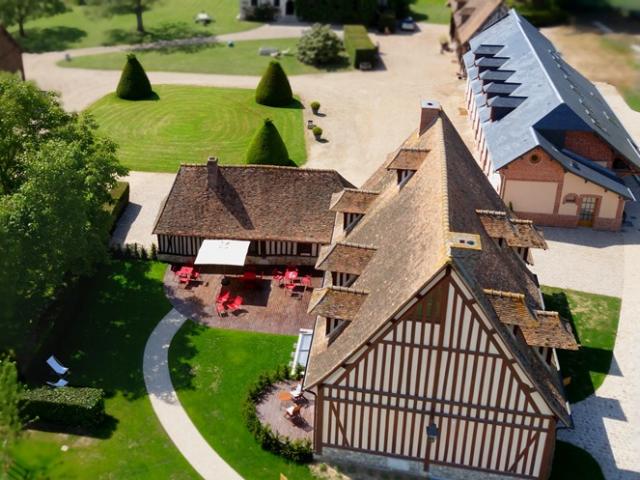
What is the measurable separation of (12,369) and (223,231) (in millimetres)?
18626

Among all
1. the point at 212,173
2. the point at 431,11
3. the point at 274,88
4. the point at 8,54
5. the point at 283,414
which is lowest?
the point at 283,414

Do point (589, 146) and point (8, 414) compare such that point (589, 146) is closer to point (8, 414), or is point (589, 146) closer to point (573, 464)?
point (573, 464)

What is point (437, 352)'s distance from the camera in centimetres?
3042

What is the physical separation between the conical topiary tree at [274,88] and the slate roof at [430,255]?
35327 mm

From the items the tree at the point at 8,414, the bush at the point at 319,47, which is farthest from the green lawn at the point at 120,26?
the tree at the point at 8,414

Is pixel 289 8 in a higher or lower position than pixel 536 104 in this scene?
lower

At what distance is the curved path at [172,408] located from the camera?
33875 millimetres

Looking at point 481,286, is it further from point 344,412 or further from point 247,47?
point 247,47

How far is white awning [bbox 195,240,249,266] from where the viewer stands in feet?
149

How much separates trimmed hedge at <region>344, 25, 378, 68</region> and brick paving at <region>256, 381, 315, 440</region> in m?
52.7

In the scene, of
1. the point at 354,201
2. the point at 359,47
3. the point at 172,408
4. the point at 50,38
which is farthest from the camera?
the point at 50,38

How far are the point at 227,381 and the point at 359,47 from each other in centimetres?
5342

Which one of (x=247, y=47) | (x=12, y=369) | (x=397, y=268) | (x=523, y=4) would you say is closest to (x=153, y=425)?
(x=12, y=369)

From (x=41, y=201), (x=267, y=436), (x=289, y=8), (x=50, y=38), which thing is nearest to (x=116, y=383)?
(x=267, y=436)
